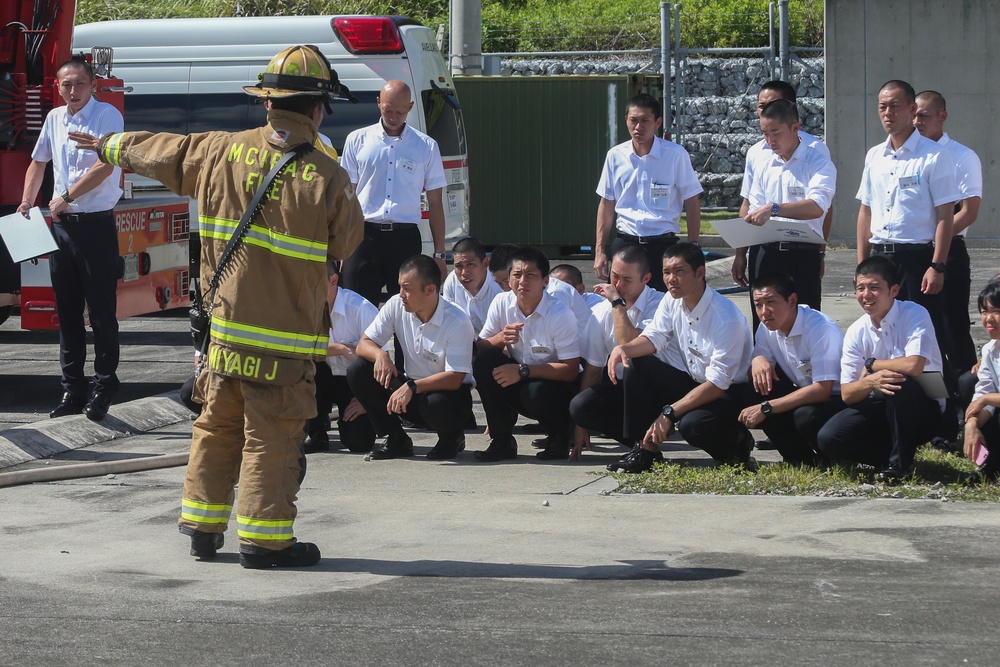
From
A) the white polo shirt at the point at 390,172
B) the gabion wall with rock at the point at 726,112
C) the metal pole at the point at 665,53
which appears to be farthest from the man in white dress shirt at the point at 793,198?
the gabion wall with rock at the point at 726,112

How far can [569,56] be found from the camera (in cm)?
2433

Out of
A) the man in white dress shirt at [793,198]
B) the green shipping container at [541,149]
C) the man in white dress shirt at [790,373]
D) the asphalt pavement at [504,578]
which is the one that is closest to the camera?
the asphalt pavement at [504,578]

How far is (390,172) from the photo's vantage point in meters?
9.12

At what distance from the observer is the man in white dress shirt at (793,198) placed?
27.3 feet

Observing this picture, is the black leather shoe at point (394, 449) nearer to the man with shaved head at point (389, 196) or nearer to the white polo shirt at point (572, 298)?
the white polo shirt at point (572, 298)

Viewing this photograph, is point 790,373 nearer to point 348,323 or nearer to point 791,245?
point 791,245

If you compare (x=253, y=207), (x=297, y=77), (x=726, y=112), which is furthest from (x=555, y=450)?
(x=726, y=112)

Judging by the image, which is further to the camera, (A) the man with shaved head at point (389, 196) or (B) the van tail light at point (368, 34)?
(B) the van tail light at point (368, 34)

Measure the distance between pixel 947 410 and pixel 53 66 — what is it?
20.2ft

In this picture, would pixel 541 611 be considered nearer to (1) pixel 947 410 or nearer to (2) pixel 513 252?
(1) pixel 947 410

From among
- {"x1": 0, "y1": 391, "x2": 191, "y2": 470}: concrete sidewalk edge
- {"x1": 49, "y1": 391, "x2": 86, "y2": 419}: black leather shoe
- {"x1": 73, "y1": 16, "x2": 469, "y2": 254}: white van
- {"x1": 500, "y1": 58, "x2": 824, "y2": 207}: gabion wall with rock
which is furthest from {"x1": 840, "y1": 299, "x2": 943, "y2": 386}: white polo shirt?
{"x1": 500, "y1": 58, "x2": 824, "y2": 207}: gabion wall with rock

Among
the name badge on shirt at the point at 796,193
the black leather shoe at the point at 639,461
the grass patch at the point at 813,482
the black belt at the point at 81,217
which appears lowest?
the grass patch at the point at 813,482

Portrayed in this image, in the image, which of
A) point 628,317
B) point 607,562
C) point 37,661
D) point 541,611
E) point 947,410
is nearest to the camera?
point 37,661

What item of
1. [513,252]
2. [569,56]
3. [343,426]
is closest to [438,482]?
[343,426]
